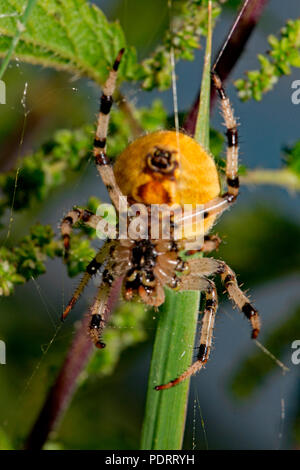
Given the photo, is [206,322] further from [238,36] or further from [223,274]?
[238,36]

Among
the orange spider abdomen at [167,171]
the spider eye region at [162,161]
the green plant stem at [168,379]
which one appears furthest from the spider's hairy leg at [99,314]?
the spider eye region at [162,161]

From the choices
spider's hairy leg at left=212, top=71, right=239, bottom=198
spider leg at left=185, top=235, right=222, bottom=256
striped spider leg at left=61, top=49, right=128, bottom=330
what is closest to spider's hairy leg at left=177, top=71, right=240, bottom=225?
spider's hairy leg at left=212, top=71, right=239, bottom=198

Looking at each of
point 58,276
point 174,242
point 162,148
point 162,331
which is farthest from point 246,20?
point 58,276

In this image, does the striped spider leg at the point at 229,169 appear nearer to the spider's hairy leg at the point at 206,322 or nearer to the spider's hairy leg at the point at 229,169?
the spider's hairy leg at the point at 229,169

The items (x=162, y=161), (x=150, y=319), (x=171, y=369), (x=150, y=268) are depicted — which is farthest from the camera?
(x=150, y=319)

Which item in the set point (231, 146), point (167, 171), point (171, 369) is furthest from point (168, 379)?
point (231, 146)
